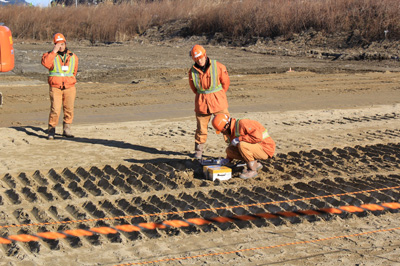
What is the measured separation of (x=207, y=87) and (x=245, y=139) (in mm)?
1239

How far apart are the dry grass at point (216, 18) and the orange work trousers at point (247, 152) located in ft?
65.6

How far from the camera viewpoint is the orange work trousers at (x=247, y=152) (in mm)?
7848

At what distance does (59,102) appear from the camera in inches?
404

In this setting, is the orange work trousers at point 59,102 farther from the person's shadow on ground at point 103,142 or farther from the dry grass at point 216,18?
the dry grass at point 216,18

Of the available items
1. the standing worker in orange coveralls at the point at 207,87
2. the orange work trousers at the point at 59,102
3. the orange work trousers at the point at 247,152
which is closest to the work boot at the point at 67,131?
the orange work trousers at the point at 59,102

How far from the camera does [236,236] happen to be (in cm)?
598

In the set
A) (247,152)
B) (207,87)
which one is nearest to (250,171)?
(247,152)

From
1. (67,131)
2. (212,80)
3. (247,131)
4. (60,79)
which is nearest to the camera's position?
(247,131)

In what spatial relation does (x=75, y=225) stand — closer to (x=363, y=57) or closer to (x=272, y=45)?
(x=363, y=57)

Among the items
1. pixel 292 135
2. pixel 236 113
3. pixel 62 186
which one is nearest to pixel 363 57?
pixel 236 113

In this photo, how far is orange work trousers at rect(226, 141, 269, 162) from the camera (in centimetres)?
785

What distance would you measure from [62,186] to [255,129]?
270cm

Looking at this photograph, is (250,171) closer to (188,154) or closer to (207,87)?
(207,87)

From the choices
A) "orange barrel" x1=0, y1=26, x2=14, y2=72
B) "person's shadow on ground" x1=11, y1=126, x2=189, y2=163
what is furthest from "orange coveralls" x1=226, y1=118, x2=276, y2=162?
"orange barrel" x1=0, y1=26, x2=14, y2=72
